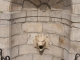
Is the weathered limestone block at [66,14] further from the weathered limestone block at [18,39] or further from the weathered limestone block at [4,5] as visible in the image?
the weathered limestone block at [4,5]

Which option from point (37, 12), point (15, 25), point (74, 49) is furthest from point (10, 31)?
point (74, 49)

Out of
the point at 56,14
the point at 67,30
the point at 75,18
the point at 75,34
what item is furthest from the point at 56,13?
the point at 75,34

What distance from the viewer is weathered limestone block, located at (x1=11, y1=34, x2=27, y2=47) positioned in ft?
13.5

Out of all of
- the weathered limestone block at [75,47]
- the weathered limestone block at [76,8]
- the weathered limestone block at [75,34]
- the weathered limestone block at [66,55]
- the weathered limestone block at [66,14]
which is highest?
the weathered limestone block at [76,8]

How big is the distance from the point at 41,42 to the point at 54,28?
415 millimetres

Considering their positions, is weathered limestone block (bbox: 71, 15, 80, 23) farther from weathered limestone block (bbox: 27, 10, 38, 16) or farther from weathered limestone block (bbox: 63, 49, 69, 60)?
weathered limestone block (bbox: 27, 10, 38, 16)

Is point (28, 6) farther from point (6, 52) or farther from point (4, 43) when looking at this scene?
point (6, 52)

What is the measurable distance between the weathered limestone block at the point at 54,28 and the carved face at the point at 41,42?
0.17 meters

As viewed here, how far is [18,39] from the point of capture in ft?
13.8

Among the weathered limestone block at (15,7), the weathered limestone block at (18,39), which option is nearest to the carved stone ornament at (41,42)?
the weathered limestone block at (18,39)

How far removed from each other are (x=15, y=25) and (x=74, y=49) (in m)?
1.32

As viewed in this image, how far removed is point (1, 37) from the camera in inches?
154

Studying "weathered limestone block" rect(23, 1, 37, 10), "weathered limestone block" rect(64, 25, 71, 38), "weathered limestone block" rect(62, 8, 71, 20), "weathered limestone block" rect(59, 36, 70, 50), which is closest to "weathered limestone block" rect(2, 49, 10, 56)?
"weathered limestone block" rect(23, 1, 37, 10)

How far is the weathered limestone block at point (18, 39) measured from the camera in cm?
412
